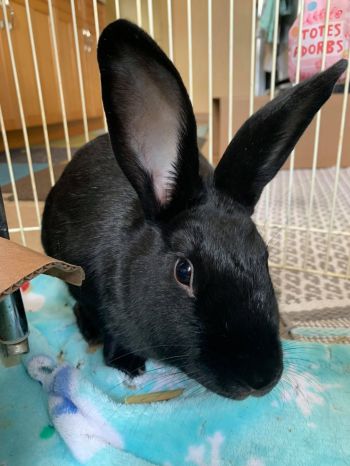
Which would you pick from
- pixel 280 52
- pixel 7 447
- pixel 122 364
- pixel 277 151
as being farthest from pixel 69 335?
pixel 280 52

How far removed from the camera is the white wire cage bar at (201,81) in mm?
1225

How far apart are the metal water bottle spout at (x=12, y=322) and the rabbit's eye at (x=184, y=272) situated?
0.27 meters

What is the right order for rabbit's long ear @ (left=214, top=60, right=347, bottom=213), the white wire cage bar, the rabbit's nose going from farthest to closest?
the white wire cage bar
rabbit's long ear @ (left=214, top=60, right=347, bottom=213)
the rabbit's nose

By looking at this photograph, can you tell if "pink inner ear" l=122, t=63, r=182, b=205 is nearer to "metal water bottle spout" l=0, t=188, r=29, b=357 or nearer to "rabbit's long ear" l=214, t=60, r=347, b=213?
"rabbit's long ear" l=214, t=60, r=347, b=213

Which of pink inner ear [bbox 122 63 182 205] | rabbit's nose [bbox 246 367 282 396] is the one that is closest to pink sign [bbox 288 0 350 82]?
pink inner ear [bbox 122 63 182 205]

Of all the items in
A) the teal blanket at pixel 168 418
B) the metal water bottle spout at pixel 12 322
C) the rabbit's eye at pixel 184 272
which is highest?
the rabbit's eye at pixel 184 272

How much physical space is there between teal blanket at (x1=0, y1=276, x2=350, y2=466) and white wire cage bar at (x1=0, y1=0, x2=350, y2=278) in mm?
405

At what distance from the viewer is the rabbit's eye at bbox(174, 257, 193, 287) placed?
653 millimetres

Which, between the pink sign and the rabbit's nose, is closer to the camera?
the rabbit's nose

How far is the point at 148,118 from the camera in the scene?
702 millimetres

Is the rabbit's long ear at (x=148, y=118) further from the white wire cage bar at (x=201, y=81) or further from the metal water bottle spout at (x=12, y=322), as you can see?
the white wire cage bar at (x=201, y=81)

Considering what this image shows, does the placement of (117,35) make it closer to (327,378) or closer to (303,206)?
(327,378)

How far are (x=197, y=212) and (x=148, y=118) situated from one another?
0.56 feet

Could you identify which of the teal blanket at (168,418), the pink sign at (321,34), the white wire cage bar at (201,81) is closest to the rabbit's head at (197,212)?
the teal blanket at (168,418)
